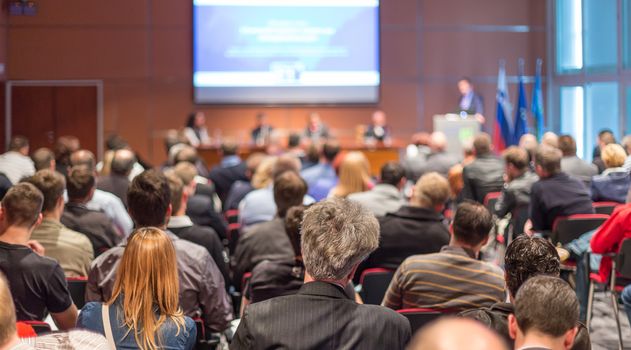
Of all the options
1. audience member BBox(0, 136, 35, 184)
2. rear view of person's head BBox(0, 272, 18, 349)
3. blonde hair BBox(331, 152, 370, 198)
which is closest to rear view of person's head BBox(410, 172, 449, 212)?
blonde hair BBox(331, 152, 370, 198)

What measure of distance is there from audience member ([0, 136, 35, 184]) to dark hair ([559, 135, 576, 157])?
17.0 ft

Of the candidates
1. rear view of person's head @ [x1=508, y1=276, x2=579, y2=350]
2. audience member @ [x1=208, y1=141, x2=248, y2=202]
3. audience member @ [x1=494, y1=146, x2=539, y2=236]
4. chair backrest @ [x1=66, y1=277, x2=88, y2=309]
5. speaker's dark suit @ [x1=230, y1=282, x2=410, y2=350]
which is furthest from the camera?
audience member @ [x1=208, y1=141, x2=248, y2=202]

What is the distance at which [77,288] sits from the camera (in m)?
4.18

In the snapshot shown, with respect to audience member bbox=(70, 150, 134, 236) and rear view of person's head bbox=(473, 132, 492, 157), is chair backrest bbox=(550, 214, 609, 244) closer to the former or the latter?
rear view of person's head bbox=(473, 132, 492, 157)

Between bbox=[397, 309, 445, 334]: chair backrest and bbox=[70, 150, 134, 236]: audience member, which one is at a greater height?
bbox=[70, 150, 134, 236]: audience member

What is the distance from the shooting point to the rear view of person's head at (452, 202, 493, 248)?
3834mm

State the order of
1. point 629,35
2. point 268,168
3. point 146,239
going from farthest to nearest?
point 629,35
point 268,168
point 146,239

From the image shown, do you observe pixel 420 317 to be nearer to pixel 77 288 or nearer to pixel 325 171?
pixel 77 288

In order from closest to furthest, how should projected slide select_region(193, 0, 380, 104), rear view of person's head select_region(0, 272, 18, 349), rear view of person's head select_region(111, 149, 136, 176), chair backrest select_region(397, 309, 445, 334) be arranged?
1. rear view of person's head select_region(0, 272, 18, 349)
2. chair backrest select_region(397, 309, 445, 334)
3. rear view of person's head select_region(111, 149, 136, 176)
4. projected slide select_region(193, 0, 380, 104)

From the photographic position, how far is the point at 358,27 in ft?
46.2

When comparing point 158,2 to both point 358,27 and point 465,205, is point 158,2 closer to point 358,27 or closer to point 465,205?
point 358,27

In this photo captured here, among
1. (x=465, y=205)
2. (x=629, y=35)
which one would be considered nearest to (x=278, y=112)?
(x=629, y=35)

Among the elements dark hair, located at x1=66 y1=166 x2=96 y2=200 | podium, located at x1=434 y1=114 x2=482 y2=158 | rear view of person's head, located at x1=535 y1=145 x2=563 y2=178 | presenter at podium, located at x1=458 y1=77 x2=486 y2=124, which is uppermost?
presenter at podium, located at x1=458 y1=77 x2=486 y2=124

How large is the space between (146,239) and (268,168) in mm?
4352
